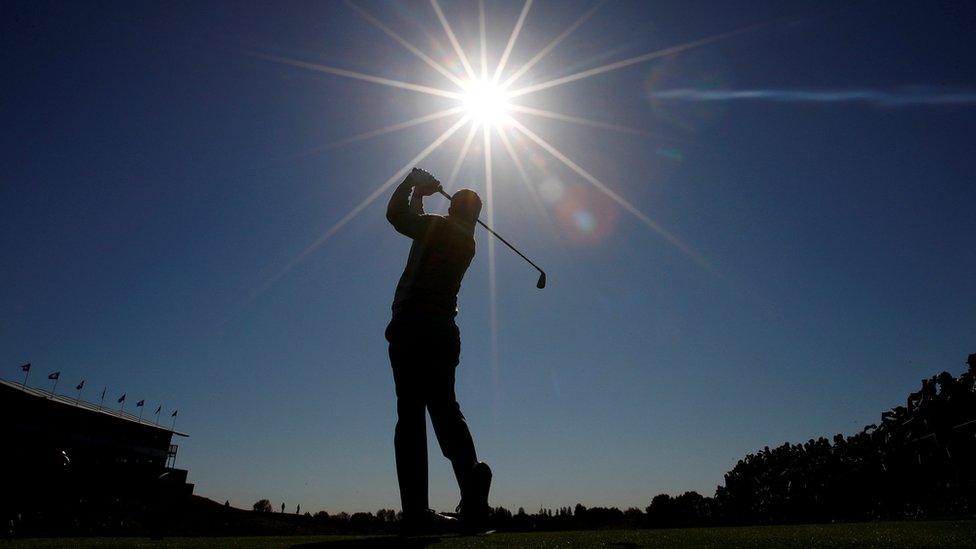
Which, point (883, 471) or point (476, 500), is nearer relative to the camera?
point (476, 500)

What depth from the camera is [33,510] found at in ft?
14.5

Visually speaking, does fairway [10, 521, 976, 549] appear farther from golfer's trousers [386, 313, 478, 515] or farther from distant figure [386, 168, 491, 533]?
golfer's trousers [386, 313, 478, 515]

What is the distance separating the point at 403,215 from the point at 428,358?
4.90ft

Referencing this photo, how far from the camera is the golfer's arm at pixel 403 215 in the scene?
549 cm

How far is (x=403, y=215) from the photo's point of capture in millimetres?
5543

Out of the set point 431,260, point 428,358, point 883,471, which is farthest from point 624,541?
point 883,471

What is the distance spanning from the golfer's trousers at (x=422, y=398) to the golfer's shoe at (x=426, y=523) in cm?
8

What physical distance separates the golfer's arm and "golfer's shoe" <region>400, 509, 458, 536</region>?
8.44ft

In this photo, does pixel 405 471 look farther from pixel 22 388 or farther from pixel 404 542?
pixel 22 388

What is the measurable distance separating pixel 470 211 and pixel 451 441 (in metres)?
2.34

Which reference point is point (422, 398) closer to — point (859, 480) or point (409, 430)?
point (409, 430)

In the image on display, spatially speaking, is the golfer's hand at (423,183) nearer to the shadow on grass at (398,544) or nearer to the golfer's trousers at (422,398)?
the golfer's trousers at (422,398)

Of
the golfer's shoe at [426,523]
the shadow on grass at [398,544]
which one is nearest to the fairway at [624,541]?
the shadow on grass at [398,544]

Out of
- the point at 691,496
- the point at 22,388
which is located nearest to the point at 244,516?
the point at 22,388
